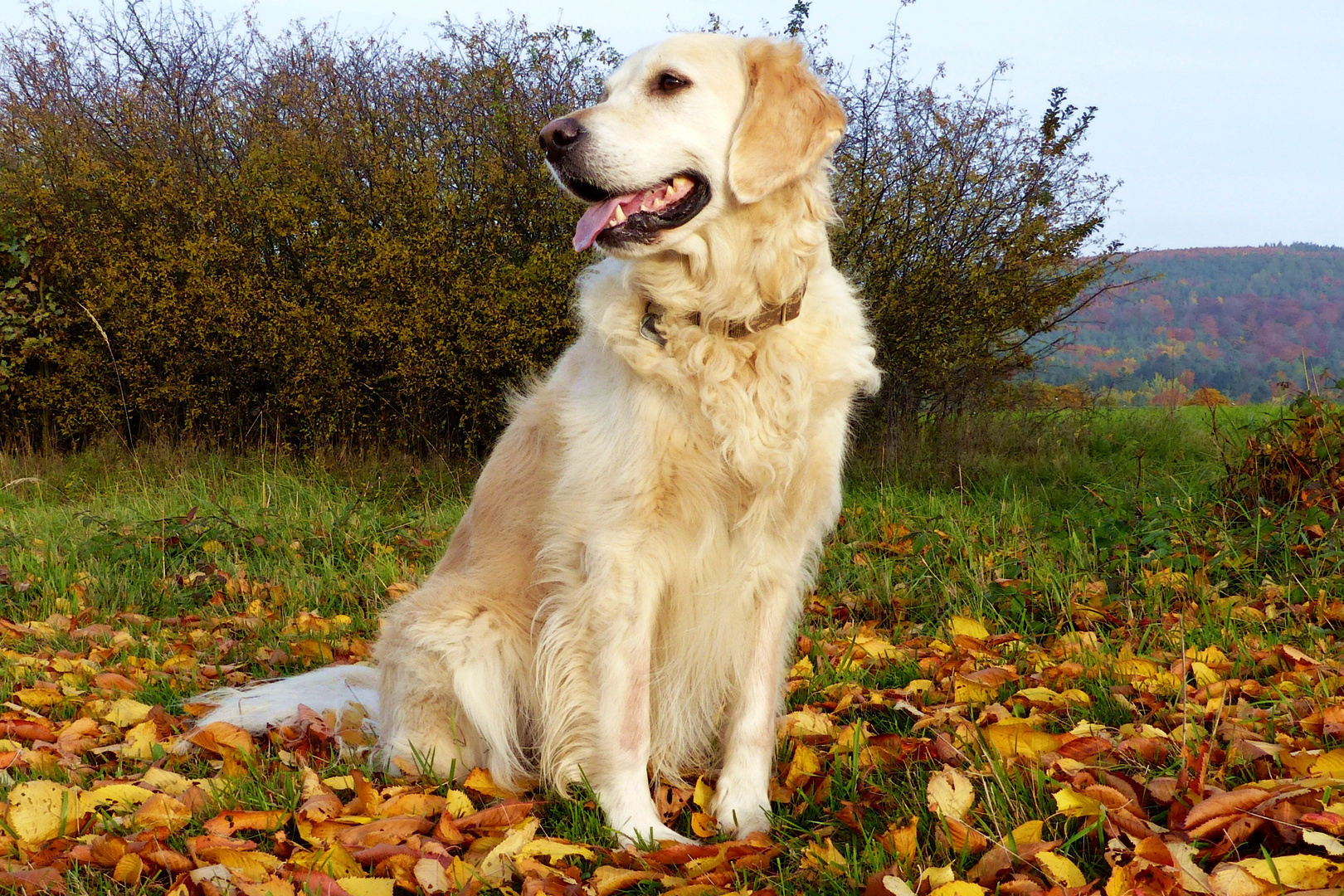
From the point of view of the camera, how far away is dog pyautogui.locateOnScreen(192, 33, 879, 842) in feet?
7.54

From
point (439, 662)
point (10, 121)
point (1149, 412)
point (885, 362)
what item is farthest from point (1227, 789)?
point (10, 121)

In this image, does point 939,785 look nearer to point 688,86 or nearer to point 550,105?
point 688,86

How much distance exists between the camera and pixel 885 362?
660cm

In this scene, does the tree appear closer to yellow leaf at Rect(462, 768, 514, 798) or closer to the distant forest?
the distant forest

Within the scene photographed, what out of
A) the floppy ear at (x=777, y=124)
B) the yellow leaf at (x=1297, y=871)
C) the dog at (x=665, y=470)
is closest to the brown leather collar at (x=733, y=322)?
the dog at (x=665, y=470)

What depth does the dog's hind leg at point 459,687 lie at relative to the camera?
2469 millimetres

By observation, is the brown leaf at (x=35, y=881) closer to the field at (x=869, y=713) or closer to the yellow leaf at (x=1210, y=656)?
the field at (x=869, y=713)

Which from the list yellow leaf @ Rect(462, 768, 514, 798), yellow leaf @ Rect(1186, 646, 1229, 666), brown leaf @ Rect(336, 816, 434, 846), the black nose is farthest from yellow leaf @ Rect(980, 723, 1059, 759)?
the black nose

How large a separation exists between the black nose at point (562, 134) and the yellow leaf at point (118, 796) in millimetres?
1768

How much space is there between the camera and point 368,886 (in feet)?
6.33

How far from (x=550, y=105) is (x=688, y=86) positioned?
4799 mm

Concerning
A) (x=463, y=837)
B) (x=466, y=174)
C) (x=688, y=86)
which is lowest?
(x=463, y=837)

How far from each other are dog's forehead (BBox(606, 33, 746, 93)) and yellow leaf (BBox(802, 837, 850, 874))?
177 centimetres

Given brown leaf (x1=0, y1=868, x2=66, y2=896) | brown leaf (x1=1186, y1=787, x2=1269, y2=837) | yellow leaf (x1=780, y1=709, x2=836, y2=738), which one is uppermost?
brown leaf (x1=1186, y1=787, x2=1269, y2=837)
